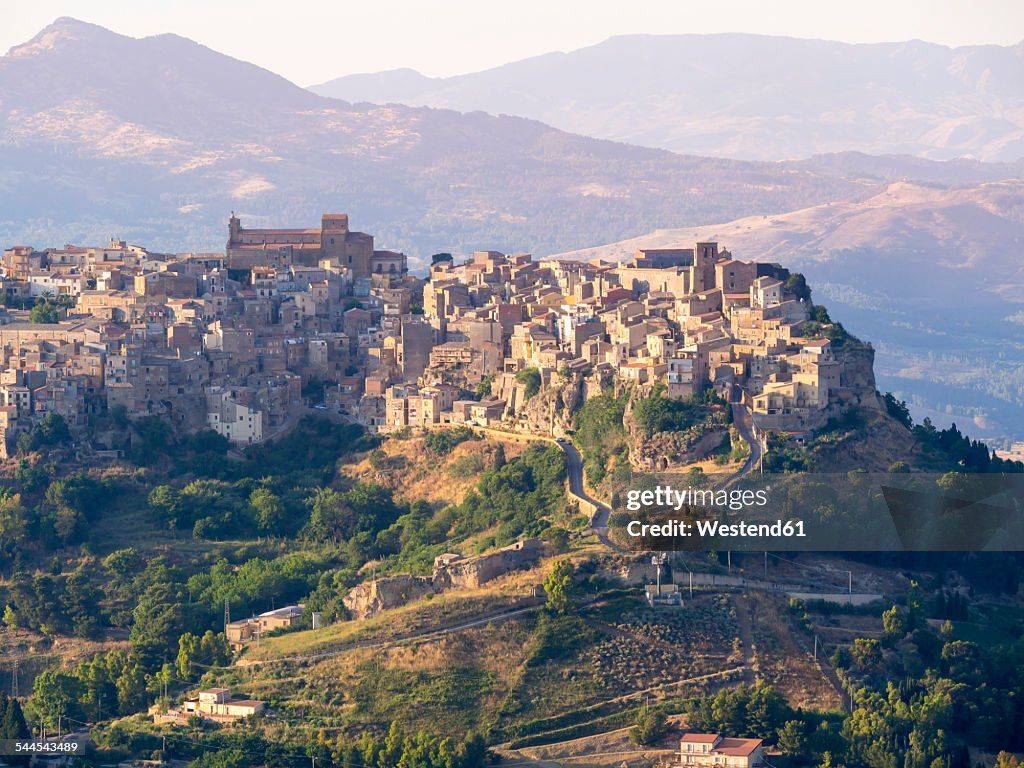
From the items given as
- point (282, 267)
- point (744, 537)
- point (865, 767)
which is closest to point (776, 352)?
point (744, 537)

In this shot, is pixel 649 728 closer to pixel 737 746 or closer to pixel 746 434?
pixel 737 746

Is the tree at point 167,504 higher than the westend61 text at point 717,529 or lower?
lower

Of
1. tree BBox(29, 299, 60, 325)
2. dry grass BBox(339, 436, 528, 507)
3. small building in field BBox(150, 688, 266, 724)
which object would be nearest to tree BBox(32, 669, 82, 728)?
small building in field BBox(150, 688, 266, 724)

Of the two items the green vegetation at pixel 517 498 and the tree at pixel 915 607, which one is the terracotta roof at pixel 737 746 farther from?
the green vegetation at pixel 517 498

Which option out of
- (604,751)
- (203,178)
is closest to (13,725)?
(604,751)

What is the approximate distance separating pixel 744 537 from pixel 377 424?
12.9 metres

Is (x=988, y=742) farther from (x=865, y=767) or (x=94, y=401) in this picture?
(x=94, y=401)

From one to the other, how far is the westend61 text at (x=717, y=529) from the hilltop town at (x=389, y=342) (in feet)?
9.92

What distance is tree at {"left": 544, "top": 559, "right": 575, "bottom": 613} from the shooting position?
45219mm

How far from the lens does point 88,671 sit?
4578 centimetres

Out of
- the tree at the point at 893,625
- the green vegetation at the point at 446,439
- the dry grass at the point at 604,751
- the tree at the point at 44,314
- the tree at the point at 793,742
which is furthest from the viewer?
the tree at the point at 44,314

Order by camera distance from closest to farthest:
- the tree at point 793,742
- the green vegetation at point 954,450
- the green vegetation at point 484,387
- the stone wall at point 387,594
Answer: the tree at point 793,742, the stone wall at point 387,594, the green vegetation at point 954,450, the green vegetation at point 484,387

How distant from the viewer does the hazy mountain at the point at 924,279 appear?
431 feet

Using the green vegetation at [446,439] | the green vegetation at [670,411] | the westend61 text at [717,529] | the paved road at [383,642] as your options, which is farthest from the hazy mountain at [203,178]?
the paved road at [383,642]
